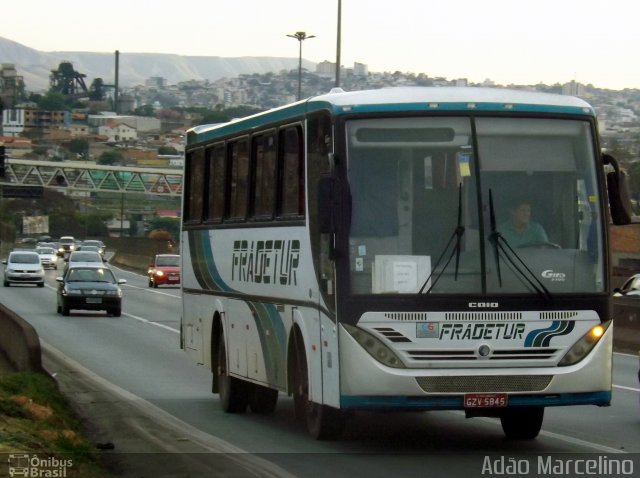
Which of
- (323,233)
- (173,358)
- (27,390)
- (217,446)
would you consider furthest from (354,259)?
(173,358)

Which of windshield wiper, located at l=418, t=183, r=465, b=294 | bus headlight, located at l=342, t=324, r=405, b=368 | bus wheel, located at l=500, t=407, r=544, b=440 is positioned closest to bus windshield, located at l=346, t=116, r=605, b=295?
windshield wiper, located at l=418, t=183, r=465, b=294

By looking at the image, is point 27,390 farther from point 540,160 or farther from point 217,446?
point 540,160

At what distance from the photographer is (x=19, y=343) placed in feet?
69.3

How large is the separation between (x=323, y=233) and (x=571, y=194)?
6.88ft

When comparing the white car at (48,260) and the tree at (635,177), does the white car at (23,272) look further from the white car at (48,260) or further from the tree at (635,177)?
the tree at (635,177)

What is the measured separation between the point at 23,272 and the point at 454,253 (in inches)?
2092

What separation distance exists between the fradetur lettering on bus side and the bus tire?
26.7 inches

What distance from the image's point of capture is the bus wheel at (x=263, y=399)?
1712cm

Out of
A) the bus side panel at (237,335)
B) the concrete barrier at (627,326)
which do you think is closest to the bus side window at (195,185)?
the bus side panel at (237,335)

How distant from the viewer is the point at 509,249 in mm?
12680

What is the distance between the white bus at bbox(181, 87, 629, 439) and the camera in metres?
12.4

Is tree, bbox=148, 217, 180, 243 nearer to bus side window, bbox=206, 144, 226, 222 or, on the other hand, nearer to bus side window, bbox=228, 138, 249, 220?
bus side window, bbox=206, 144, 226, 222

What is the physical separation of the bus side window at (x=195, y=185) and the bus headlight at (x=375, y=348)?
20.5 ft

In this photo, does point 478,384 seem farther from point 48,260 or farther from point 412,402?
point 48,260
